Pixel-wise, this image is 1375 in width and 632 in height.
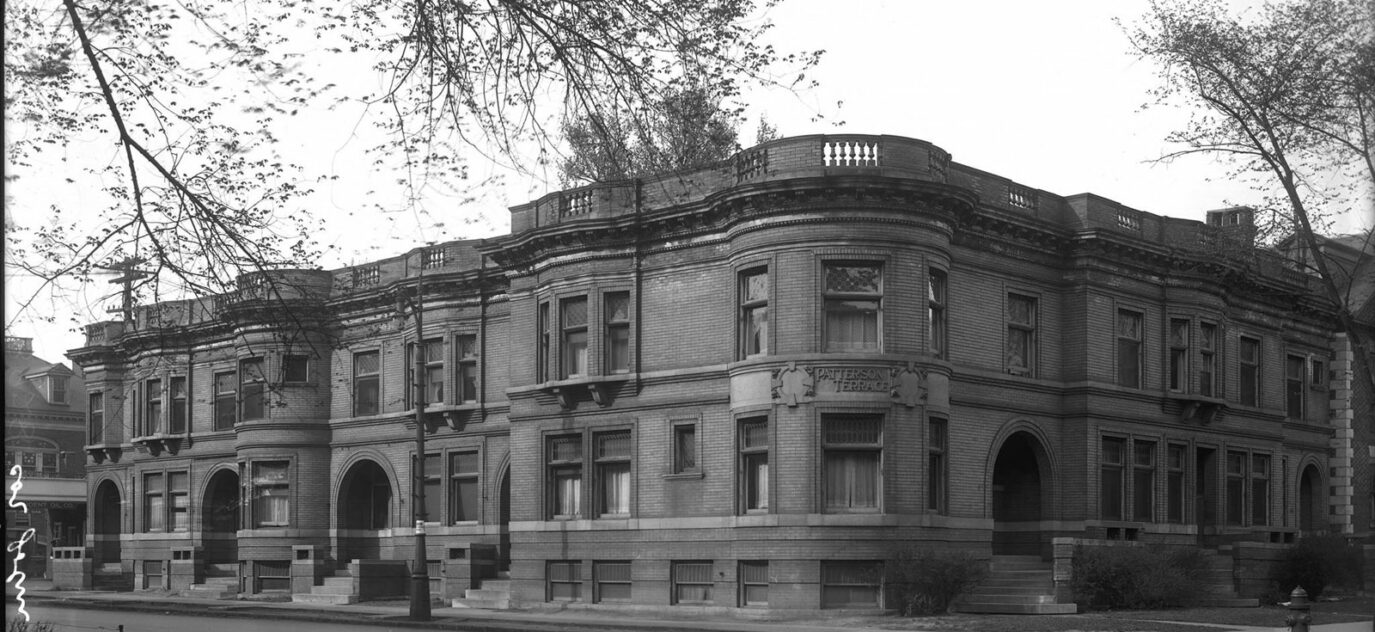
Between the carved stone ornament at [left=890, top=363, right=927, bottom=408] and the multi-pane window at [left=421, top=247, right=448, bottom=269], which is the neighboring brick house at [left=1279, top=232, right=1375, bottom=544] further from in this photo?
the multi-pane window at [left=421, top=247, right=448, bottom=269]

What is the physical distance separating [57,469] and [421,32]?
2502 inches

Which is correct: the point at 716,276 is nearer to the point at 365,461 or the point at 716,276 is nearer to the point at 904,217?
the point at 904,217

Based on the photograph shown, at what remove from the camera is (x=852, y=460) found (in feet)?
109

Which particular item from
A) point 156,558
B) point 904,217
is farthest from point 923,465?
point 156,558

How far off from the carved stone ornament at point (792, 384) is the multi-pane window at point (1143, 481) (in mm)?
11282

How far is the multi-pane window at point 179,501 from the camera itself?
54062 millimetres

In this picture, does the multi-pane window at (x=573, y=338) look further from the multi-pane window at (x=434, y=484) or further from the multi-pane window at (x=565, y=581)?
the multi-pane window at (x=434, y=484)

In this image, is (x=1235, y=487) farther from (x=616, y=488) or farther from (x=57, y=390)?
(x=57, y=390)

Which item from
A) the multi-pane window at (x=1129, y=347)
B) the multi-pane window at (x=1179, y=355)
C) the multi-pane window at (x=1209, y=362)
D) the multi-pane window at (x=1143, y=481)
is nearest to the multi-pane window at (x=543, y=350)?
the multi-pane window at (x=1129, y=347)

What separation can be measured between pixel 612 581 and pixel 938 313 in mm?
9908

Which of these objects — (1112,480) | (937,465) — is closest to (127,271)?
(937,465)

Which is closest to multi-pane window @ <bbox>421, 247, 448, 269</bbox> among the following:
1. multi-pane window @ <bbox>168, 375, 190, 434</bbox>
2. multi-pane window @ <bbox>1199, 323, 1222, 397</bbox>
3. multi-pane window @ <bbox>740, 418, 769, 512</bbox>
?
multi-pane window @ <bbox>168, 375, 190, 434</bbox>

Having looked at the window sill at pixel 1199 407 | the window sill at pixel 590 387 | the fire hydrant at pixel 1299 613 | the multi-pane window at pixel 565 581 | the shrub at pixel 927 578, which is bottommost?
the multi-pane window at pixel 565 581

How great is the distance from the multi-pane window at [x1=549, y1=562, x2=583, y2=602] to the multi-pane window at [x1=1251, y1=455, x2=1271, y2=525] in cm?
1973
